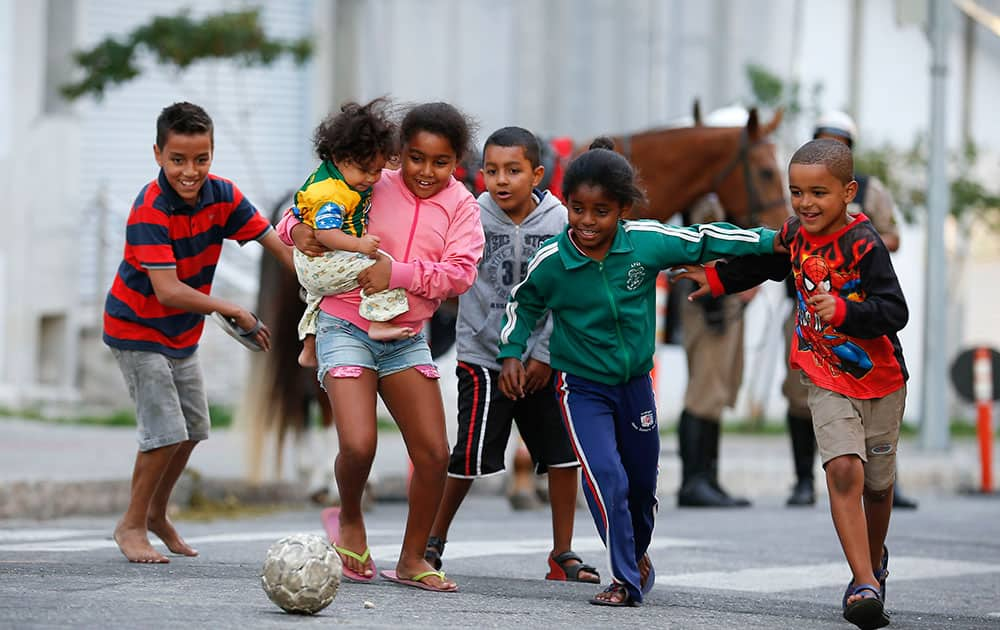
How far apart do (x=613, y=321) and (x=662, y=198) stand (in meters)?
4.48

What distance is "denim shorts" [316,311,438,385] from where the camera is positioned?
19.4 ft

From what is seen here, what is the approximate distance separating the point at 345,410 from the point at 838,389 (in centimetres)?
160

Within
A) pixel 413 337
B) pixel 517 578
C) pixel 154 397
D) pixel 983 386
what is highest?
pixel 413 337

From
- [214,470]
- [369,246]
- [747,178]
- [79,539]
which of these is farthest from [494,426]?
[214,470]

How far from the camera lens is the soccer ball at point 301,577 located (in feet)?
16.6

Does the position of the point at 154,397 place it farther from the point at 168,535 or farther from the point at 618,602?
the point at 618,602

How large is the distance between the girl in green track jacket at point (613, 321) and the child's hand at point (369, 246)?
21.8 inches

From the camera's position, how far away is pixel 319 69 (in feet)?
65.3

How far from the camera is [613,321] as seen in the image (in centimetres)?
595

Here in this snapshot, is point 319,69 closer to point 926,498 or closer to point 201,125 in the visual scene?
point 926,498

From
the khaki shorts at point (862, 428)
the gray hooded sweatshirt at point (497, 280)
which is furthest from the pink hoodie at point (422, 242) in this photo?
the khaki shorts at point (862, 428)

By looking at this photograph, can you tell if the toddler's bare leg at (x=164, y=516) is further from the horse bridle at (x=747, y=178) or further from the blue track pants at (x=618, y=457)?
the horse bridle at (x=747, y=178)

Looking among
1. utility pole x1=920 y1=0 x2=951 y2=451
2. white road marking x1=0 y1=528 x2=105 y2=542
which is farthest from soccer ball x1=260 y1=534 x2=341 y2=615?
utility pole x1=920 y1=0 x2=951 y2=451

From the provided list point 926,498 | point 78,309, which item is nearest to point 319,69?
point 78,309
